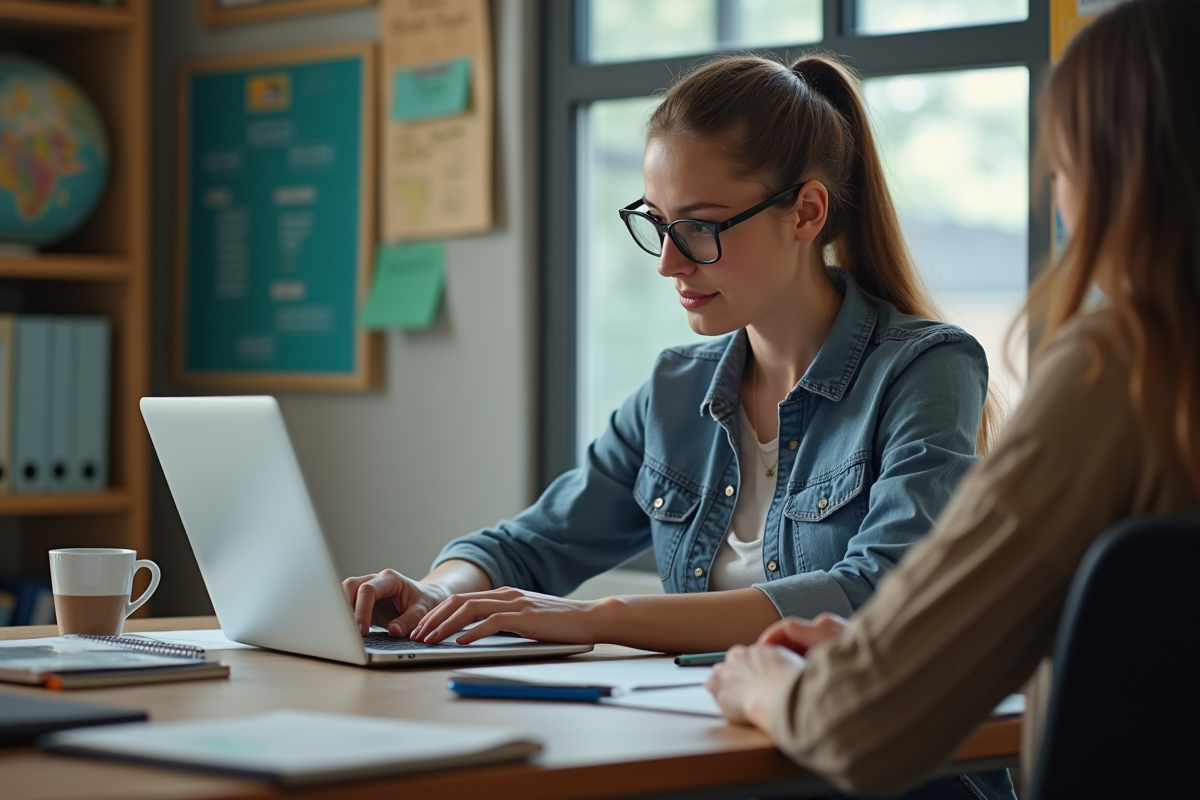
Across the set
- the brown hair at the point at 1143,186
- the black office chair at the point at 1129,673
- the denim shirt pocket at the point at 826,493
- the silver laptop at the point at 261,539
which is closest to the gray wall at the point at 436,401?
the denim shirt pocket at the point at 826,493

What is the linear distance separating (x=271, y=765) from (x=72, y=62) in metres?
2.51

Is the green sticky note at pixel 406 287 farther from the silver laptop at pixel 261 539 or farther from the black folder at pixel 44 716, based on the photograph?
the black folder at pixel 44 716

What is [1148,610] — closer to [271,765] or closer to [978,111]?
[271,765]

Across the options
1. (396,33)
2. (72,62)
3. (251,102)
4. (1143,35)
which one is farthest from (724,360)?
(72,62)

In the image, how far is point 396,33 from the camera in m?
2.72

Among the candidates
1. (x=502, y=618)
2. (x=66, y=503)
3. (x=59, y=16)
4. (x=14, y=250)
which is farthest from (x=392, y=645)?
(x=59, y=16)

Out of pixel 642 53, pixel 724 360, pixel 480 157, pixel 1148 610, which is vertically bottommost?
pixel 1148 610

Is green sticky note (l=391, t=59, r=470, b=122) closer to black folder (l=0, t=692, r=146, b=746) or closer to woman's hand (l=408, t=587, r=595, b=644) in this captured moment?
woman's hand (l=408, t=587, r=595, b=644)

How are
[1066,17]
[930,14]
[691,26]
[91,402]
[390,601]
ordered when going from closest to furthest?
[390,601], [1066,17], [930,14], [691,26], [91,402]

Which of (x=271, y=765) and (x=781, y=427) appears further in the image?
(x=781, y=427)

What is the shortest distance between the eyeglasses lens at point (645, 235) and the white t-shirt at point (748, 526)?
25 cm

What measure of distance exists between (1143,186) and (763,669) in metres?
0.40

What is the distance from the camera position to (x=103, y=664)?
1157 mm

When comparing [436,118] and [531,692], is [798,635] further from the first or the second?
[436,118]
